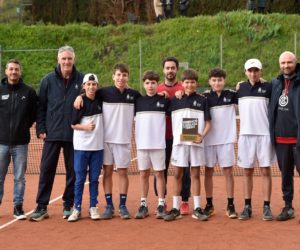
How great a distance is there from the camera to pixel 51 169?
716 centimetres

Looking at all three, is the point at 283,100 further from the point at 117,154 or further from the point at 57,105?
the point at 57,105

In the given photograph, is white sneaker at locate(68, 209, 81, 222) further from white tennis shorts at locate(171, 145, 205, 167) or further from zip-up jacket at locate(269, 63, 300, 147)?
zip-up jacket at locate(269, 63, 300, 147)

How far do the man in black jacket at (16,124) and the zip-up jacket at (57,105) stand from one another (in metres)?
0.17

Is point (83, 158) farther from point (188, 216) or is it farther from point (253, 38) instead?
point (253, 38)

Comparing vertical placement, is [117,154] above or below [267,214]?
above

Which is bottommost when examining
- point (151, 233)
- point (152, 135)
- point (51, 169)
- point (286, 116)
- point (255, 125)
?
point (151, 233)

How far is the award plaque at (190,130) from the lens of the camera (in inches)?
270

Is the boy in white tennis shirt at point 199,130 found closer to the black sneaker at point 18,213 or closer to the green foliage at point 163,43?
the black sneaker at point 18,213

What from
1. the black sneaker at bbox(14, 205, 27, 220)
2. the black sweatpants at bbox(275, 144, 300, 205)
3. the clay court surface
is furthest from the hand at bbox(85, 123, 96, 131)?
the black sweatpants at bbox(275, 144, 300, 205)

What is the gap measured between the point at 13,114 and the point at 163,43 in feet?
64.2

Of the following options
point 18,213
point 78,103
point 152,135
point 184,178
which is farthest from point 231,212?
point 18,213

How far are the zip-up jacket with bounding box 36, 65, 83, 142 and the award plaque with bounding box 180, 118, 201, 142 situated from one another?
1.37 meters

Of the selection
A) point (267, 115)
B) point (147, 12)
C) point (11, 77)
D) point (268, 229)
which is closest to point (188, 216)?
point (268, 229)

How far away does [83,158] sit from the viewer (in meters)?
6.93
